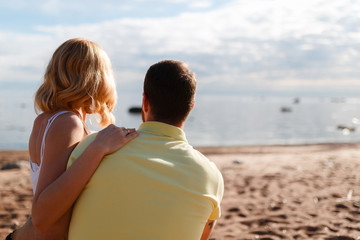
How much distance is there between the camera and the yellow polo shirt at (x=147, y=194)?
184 centimetres

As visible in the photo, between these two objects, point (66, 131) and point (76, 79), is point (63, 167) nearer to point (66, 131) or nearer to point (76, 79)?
point (66, 131)

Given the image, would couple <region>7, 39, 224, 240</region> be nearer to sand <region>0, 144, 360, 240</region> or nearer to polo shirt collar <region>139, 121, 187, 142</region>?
polo shirt collar <region>139, 121, 187, 142</region>

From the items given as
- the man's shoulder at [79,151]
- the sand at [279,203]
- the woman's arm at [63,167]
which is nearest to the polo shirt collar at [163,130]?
the woman's arm at [63,167]

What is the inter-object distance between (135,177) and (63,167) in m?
0.57

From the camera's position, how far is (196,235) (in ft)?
6.72

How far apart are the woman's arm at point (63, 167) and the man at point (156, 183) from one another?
59 mm

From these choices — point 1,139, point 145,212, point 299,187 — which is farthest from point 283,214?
point 1,139

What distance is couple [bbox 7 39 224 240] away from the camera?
6.08ft

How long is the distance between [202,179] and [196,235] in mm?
385

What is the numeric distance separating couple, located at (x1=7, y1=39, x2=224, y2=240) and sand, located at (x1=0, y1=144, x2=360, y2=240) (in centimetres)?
273

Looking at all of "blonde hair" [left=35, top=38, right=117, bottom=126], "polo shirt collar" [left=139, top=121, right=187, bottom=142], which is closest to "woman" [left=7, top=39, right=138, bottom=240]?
"blonde hair" [left=35, top=38, right=117, bottom=126]

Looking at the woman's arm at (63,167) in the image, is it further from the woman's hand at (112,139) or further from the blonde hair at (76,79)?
the blonde hair at (76,79)

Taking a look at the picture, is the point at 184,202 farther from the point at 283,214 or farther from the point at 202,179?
the point at 283,214

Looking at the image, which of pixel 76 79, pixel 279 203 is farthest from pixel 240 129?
pixel 76 79
